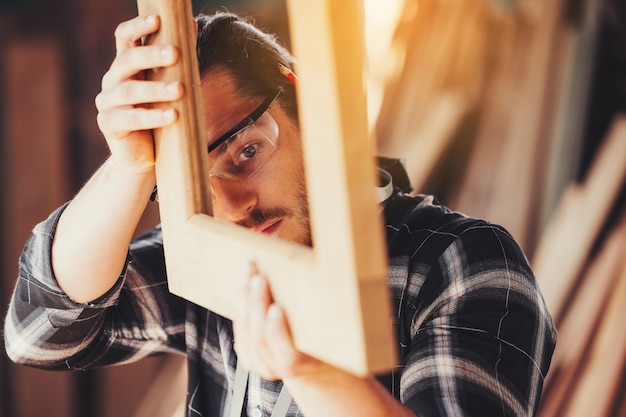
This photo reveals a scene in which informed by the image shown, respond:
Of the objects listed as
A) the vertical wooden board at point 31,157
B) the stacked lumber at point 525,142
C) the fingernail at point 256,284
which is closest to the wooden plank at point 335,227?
the fingernail at point 256,284

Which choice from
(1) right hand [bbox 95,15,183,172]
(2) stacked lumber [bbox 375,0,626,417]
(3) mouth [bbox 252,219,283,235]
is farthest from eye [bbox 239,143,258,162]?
(2) stacked lumber [bbox 375,0,626,417]

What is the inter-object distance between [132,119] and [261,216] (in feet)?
1.03

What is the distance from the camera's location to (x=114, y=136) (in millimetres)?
877

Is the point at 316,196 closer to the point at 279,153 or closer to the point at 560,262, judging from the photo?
the point at 279,153

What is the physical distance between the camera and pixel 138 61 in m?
0.83

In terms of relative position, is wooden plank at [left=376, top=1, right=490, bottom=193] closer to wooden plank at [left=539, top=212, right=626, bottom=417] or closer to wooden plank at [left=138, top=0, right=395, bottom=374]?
wooden plank at [left=539, top=212, right=626, bottom=417]

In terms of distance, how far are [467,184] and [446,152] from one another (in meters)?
0.18

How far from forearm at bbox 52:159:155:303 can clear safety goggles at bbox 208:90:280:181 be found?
0.14 m

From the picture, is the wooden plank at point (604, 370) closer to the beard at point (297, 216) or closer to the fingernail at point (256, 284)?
the beard at point (297, 216)

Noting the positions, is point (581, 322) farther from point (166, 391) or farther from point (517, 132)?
point (166, 391)

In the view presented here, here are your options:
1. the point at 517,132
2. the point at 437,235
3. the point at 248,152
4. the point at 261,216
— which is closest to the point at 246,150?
the point at 248,152

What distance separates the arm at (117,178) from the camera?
2.71 feet

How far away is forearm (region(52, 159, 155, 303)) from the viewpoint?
0.98 meters

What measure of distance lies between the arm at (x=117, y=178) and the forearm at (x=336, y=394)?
0.33m
